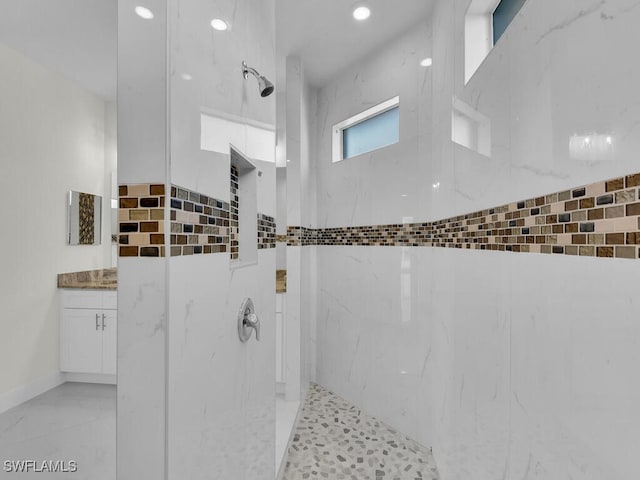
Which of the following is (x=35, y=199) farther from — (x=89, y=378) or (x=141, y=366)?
(x=141, y=366)

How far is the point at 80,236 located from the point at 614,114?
3773 millimetres

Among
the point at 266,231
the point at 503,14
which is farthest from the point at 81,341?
the point at 503,14

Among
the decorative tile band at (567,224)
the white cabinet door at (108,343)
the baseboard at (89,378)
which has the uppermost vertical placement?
the decorative tile band at (567,224)

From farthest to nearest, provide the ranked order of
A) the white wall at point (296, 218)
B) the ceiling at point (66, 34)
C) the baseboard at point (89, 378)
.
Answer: the baseboard at point (89, 378) < the white wall at point (296, 218) < the ceiling at point (66, 34)

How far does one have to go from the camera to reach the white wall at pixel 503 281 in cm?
68

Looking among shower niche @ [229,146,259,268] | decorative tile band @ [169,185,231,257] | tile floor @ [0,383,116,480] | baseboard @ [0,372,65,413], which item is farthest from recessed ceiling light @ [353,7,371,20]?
baseboard @ [0,372,65,413]

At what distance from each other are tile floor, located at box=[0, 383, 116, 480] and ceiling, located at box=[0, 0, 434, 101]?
2.67 metres

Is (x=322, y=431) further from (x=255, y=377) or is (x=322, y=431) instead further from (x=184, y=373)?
(x=184, y=373)

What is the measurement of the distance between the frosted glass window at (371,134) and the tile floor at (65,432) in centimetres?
266

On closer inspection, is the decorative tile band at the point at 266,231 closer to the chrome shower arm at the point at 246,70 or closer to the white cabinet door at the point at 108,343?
the chrome shower arm at the point at 246,70

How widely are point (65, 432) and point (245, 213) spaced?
2043mm

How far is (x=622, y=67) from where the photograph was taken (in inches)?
25.7

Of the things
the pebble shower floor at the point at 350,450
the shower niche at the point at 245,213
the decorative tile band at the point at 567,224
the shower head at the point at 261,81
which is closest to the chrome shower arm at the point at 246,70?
the shower head at the point at 261,81

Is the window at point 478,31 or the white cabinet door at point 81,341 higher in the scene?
the window at point 478,31
